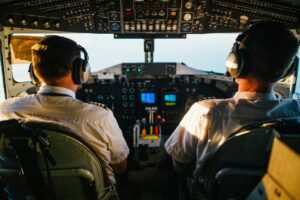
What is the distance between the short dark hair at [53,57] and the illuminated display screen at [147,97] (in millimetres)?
1008

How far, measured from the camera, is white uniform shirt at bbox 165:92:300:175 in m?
1.22

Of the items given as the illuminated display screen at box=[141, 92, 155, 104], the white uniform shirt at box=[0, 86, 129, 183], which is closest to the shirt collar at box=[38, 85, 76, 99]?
the white uniform shirt at box=[0, 86, 129, 183]

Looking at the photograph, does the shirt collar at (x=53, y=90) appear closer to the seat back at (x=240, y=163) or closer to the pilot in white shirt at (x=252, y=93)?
the pilot in white shirt at (x=252, y=93)

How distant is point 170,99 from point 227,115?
113 centimetres

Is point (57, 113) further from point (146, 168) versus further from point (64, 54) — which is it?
point (146, 168)

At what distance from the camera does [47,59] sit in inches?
52.2

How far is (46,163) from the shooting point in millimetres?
1065

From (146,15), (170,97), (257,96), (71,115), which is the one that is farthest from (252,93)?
(146,15)

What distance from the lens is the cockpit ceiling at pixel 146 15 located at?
2325mm

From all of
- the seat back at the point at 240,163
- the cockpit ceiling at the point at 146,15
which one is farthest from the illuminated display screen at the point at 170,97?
the seat back at the point at 240,163

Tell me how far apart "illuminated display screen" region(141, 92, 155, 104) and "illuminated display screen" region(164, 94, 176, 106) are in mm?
107

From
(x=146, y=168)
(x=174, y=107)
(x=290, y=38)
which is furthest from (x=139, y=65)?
(x=290, y=38)

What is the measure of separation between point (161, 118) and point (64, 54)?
1.18 m

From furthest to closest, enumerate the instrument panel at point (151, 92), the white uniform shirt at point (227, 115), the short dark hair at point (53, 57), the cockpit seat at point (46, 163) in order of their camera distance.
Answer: the instrument panel at point (151, 92), the short dark hair at point (53, 57), the white uniform shirt at point (227, 115), the cockpit seat at point (46, 163)
